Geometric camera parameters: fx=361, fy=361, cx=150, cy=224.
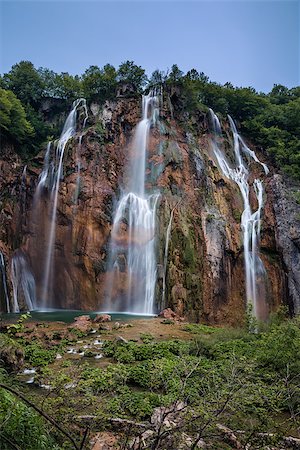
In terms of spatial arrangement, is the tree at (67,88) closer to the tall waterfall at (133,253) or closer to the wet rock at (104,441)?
the tall waterfall at (133,253)

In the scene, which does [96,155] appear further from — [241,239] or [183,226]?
[241,239]

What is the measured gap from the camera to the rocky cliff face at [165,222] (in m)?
20.5

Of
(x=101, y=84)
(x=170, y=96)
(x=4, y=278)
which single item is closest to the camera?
(x=4, y=278)

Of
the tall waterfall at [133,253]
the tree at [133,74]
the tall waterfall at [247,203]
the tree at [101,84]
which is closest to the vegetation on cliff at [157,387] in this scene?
the tall waterfall at [133,253]

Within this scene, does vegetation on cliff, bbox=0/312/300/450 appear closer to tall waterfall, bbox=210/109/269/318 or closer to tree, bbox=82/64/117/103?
tall waterfall, bbox=210/109/269/318

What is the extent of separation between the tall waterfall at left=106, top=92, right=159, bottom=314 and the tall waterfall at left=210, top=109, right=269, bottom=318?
18.5 feet

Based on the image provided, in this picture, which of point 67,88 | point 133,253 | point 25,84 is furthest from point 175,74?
point 133,253

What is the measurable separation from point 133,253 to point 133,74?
57.9 feet

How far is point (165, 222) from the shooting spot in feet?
72.1

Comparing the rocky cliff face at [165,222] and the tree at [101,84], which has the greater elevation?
the tree at [101,84]

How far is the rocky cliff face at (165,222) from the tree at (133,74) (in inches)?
191

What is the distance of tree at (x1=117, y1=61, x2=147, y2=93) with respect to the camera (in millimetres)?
31250

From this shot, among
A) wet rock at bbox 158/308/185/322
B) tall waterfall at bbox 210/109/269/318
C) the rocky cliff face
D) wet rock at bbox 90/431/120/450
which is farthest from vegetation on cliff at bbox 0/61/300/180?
wet rock at bbox 90/431/120/450

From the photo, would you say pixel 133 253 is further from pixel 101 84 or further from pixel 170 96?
pixel 101 84
